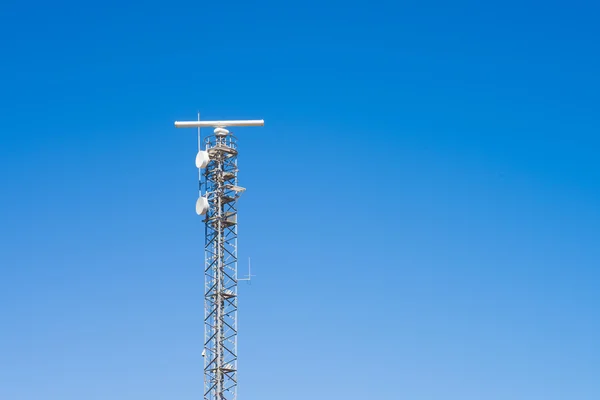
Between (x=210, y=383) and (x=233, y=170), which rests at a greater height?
(x=233, y=170)

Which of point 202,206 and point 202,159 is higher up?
point 202,159

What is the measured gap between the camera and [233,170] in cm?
16525

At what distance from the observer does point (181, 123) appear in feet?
541

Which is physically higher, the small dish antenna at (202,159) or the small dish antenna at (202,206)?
the small dish antenna at (202,159)

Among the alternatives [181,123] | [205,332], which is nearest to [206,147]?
[181,123]

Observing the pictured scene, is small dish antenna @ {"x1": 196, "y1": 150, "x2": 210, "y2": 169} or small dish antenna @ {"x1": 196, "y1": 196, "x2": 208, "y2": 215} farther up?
small dish antenna @ {"x1": 196, "y1": 150, "x2": 210, "y2": 169}

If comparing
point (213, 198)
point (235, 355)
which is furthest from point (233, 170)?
point (235, 355)

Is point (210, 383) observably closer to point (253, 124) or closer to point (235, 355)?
point (235, 355)

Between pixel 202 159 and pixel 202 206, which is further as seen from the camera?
pixel 202 206

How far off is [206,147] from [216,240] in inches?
275

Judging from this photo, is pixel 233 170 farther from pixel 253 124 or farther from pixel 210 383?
pixel 210 383

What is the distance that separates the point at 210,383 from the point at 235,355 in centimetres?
273

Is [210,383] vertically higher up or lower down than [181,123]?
lower down

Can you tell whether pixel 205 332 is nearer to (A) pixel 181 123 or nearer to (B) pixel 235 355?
(B) pixel 235 355
